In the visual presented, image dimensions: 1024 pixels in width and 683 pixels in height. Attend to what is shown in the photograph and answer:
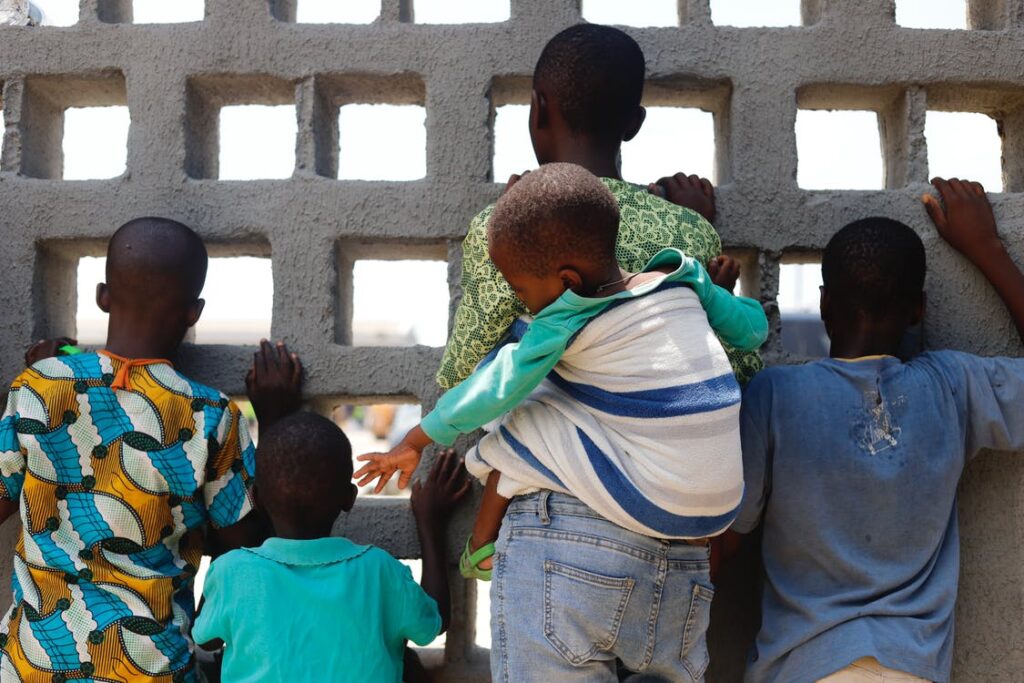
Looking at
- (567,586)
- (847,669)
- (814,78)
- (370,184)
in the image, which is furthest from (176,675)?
(814,78)

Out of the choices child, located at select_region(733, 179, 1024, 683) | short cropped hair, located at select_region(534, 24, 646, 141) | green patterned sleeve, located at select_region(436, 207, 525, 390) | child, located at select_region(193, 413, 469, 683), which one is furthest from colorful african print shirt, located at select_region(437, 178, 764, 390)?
child, located at select_region(193, 413, 469, 683)

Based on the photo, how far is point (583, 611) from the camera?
6.02 feet

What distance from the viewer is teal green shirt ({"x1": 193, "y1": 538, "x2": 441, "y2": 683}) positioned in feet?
6.85

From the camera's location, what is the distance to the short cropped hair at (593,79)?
2219mm

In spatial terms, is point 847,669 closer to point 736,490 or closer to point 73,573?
point 736,490

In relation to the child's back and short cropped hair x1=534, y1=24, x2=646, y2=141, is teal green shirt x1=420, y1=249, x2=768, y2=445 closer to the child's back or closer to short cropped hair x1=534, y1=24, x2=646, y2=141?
short cropped hair x1=534, y1=24, x2=646, y2=141

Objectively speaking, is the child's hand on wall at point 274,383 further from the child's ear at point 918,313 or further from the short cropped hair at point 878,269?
the child's ear at point 918,313

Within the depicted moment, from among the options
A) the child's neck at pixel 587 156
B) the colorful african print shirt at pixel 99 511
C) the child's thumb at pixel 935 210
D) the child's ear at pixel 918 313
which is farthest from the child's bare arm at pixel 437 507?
the child's thumb at pixel 935 210

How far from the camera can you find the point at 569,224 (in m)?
1.82

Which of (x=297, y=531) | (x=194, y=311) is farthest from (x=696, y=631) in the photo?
(x=194, y=311)

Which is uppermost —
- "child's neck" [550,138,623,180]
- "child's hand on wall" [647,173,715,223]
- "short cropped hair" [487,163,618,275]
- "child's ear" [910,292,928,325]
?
"child's neck" [550,138,623,180]

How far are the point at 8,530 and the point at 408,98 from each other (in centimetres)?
153

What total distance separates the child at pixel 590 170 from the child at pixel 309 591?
0.35 metres

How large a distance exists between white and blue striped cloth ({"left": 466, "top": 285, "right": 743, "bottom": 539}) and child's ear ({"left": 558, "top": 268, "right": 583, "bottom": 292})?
0.25ft
